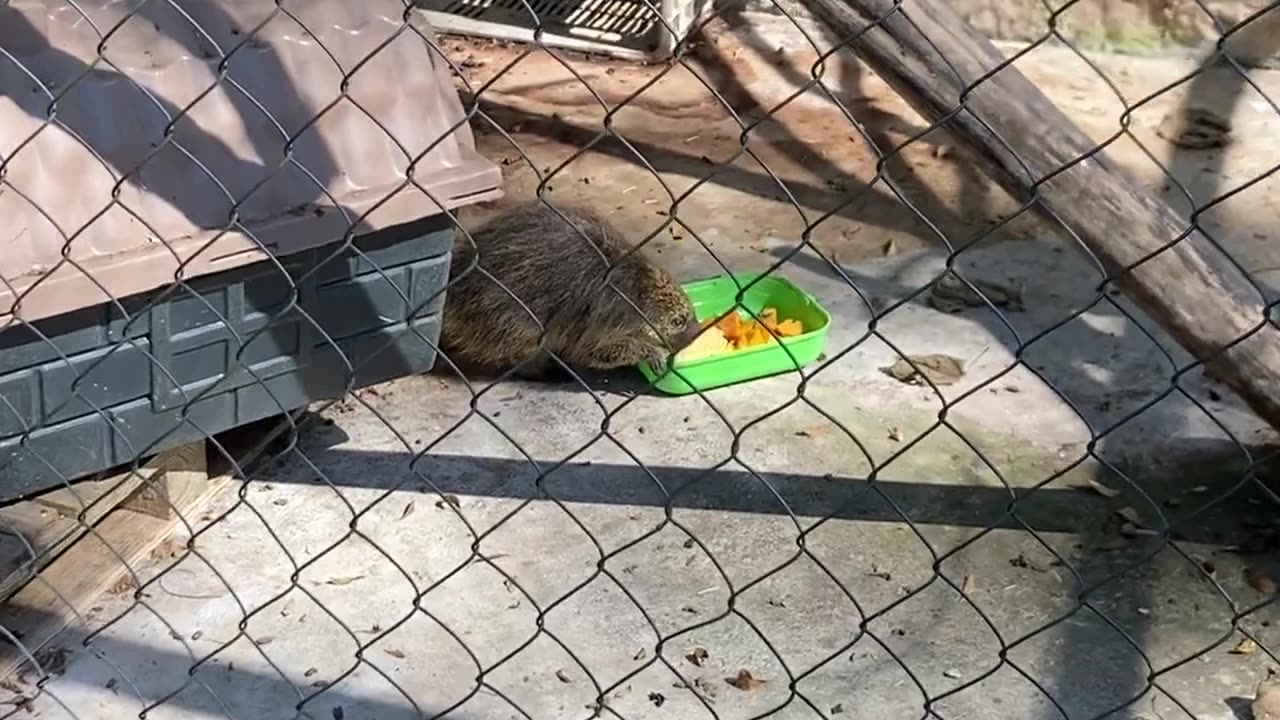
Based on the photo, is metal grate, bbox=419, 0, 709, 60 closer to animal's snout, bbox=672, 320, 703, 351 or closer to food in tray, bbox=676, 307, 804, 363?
food in tray, bbox=676, 307, 804, 363

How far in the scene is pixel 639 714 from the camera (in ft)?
10.2

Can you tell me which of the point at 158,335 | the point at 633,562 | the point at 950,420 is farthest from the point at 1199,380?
the point at 158,335

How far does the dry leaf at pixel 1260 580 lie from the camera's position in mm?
3508

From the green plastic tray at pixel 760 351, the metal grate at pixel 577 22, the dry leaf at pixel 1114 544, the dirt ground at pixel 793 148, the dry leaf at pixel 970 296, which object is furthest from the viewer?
the metal grate at pixel 577 22

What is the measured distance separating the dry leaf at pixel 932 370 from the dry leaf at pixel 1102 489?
25.3 inches

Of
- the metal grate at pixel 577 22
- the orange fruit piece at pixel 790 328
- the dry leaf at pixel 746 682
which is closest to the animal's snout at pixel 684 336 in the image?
the orange fruit piece at pixel 790 328

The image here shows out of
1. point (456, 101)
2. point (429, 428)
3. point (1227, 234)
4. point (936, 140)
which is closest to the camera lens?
point (456, 101)

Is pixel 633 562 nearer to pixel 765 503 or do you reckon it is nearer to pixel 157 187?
pixel 765 503

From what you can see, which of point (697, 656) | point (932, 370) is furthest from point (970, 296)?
point (697, 656)

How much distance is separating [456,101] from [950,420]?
5.58 ft

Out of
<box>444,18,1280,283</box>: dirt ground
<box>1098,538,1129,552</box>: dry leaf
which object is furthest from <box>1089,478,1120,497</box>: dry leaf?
<box>444,18,1280,283</box>: dirt ground

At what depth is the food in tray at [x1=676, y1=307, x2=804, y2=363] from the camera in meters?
4.59

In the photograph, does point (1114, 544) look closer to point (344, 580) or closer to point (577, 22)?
point (344, 580)

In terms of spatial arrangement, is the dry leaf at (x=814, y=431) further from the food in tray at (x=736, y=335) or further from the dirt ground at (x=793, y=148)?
the dirt ground at (x=793, y=148)
